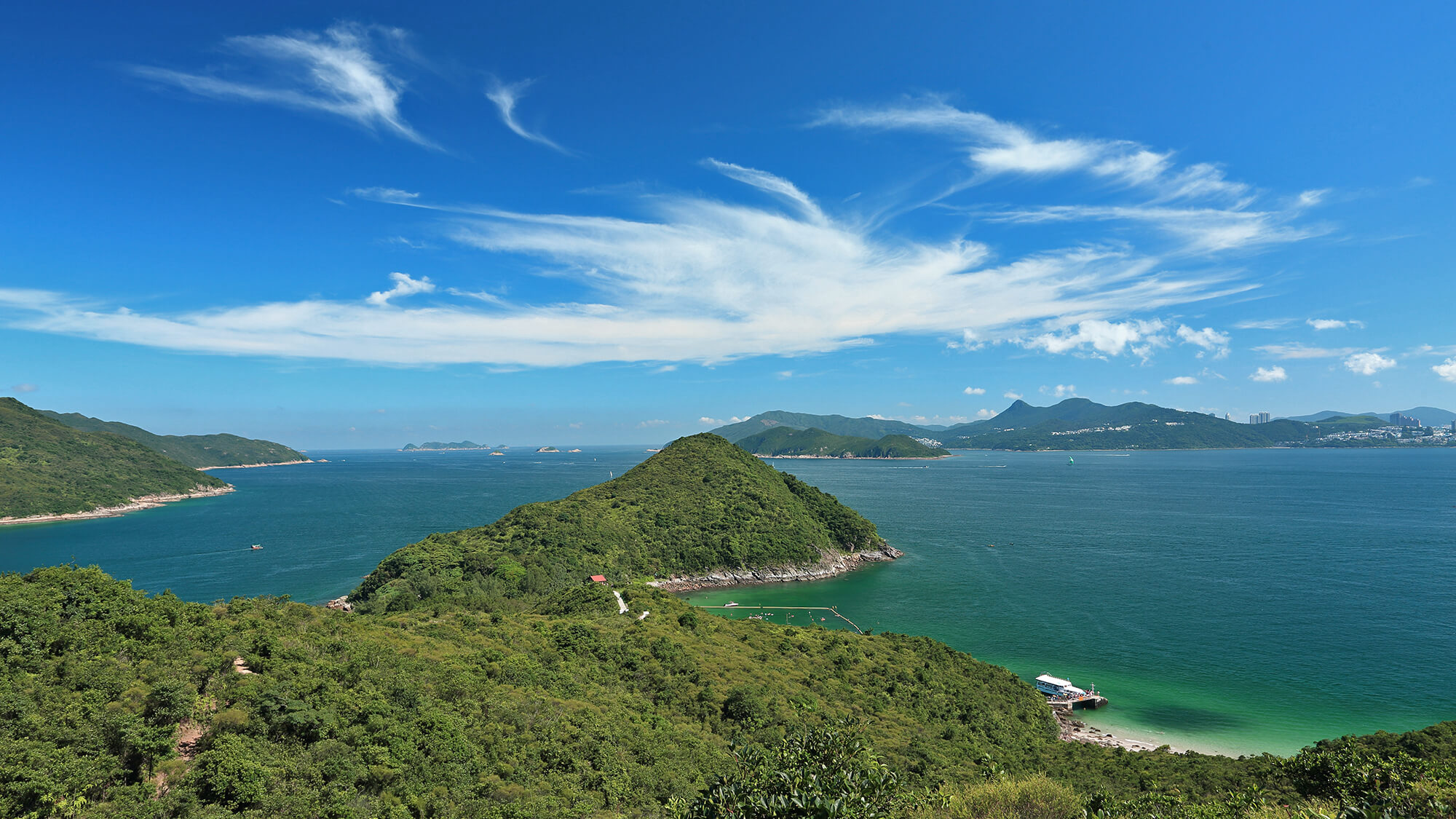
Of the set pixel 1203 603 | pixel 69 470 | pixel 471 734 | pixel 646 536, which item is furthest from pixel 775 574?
pixel 69 470

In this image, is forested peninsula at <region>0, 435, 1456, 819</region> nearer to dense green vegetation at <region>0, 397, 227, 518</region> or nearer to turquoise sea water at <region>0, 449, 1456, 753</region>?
turquoise sea water at <region>0, 449, 1456, 753</region>

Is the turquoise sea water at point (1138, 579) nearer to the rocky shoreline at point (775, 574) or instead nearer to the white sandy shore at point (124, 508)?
the rocky shoreline at point (775, 574)

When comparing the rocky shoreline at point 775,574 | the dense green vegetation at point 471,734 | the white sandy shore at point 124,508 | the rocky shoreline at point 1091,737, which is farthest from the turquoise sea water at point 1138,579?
the dense green vegetation at point 471,734

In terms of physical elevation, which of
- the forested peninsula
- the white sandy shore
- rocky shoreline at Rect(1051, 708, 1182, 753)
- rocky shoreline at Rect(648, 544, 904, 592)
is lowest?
rocky shoreline at Rect(1051, 708, 1182, 753)

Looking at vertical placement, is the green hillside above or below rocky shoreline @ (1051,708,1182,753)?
above

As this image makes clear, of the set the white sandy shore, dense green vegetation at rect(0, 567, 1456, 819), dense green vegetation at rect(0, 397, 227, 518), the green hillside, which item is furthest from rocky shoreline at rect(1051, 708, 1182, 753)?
dense green vegetation at rect(0, 397, 227, 518)

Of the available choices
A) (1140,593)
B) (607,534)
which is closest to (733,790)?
(607,534)
